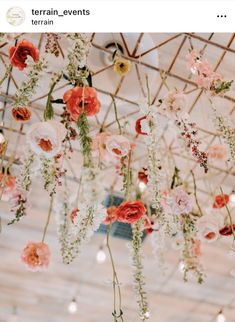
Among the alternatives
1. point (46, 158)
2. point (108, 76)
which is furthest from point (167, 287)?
point (46, 158)

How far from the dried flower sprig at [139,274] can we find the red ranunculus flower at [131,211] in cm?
4

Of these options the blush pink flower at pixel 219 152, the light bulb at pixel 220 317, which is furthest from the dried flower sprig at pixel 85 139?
the light bulb at pixel 220 317

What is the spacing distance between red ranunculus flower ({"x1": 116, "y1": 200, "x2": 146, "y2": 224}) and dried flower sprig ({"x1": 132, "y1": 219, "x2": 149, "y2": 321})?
0.04 metres

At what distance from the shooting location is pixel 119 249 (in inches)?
177

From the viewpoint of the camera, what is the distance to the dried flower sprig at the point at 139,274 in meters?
1.47

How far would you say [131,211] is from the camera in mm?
1596

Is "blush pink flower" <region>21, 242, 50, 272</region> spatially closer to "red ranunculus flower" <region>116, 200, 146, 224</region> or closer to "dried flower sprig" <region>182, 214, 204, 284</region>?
"red ranunculus flower" <region>116, 200, 146, 224</region>

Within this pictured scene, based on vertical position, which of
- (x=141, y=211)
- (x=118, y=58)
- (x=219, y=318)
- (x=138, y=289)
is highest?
(x=219, y=318)

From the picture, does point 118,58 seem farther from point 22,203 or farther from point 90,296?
point 90,296

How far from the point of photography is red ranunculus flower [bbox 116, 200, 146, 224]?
159 cm

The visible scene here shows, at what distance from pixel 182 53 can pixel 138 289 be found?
4.89 ft
